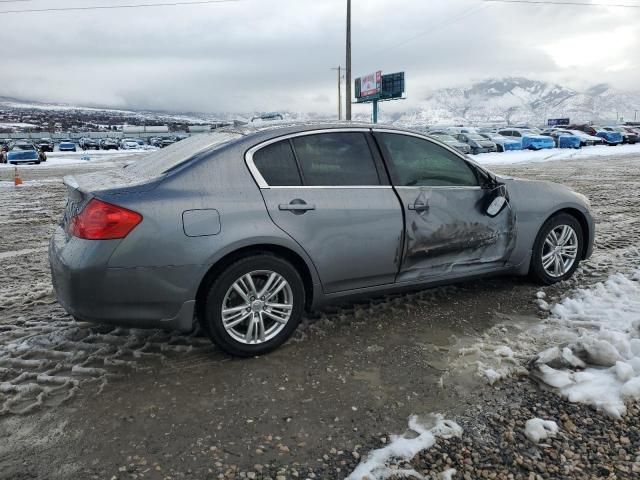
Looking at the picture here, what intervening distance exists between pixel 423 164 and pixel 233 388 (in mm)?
2323

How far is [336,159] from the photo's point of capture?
12.8 ft

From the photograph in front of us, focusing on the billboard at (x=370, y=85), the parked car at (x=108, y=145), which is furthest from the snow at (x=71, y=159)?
the billboard at (x=370, y=85)

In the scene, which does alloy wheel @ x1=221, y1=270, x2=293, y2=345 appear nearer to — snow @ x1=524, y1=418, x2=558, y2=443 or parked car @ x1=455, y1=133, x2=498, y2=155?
snow @ x1=524, y1=418, x2=558, y2=443

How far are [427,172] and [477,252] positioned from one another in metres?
0.83

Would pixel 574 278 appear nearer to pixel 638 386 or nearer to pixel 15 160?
pixel 638 386

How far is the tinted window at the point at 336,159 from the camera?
3773 mm

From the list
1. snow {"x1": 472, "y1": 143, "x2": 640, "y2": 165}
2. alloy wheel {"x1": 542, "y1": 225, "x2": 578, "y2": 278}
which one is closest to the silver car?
alloy wheel {"x1": 542, "y1": 225, "x2": 578, "y2": 278}

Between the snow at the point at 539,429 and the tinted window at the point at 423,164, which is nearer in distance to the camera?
the snow at the point at 539,429

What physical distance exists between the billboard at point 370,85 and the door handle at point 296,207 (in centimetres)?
5707

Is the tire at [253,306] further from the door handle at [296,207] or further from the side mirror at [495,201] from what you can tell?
the side mirror at [495,201]

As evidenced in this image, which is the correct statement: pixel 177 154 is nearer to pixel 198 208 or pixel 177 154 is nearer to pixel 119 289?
pixel 198 208

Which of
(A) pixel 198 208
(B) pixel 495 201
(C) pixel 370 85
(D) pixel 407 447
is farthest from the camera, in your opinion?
(C) pixel 370 85

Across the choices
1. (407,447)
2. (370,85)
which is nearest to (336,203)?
(407,447)

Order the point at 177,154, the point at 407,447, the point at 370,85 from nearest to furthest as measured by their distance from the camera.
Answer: the point at 407,447, the point at 177,154, the point at 370,85
